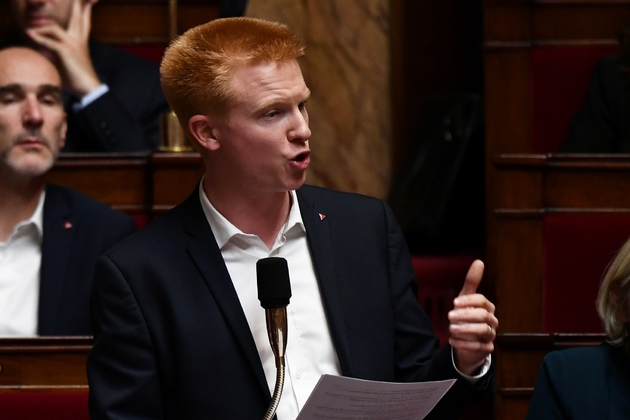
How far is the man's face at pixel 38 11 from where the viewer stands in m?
1.24

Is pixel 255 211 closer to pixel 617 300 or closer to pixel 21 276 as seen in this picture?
pixel 617 300

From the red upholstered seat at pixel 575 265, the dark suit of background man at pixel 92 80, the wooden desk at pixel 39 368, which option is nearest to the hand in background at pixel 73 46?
the dark suit of background man at pixel 92 80

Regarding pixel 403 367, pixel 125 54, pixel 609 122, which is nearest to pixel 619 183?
pixel 609 122

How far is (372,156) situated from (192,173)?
519 mm

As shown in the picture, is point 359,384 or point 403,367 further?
point 403,367

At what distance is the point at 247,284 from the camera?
0.65m

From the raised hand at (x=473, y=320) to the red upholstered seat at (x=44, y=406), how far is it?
0.34m

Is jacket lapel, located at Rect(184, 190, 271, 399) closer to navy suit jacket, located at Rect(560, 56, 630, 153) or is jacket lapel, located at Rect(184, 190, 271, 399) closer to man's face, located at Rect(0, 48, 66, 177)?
man's face, located at Rect(0, 48, 66, 177)

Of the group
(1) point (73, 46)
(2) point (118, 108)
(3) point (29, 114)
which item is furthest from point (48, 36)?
(3) point (29, 114)

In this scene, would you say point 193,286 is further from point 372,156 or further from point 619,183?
point 372,156

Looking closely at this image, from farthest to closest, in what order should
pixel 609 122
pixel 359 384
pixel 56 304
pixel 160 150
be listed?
pixel 609 122 < pixel 160 150 < pixel 56 304 < pixel 359 384

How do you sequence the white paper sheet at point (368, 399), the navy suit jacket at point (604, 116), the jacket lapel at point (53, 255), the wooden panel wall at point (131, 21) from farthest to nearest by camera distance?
the wooden panel wall at point (131, 21) < the navy suit jacket at point (604, 116) < the jacket lapel at point (53, 255) < the white paper sheet at point (368, 399)

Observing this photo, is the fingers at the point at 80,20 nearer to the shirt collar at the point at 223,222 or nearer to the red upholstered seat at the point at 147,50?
the red upholstered seat at the point at 147,50

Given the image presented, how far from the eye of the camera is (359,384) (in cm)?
56
